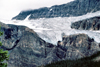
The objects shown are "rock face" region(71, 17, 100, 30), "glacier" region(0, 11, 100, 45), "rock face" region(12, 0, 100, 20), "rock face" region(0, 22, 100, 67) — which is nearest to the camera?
"rock face" region(0, 22, 100, 67)

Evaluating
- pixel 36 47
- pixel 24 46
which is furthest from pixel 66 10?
pixel 24 46

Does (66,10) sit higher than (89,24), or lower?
higher

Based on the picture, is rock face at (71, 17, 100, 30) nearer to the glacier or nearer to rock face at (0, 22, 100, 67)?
the glacier

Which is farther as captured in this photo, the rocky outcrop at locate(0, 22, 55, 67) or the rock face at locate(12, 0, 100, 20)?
the rock face at locate(12, 0, 100, 20)

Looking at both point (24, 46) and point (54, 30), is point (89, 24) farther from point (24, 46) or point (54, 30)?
point (24, 46)

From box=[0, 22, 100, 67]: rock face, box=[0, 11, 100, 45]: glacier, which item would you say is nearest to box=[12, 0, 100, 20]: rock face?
box=[0, 11, 100, 45]: glacier

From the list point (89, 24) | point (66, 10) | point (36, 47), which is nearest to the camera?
point (36, 47)

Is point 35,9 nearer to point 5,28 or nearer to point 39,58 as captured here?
point 5,28
